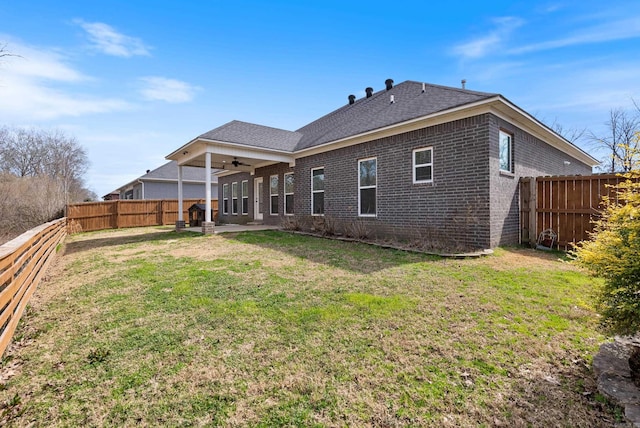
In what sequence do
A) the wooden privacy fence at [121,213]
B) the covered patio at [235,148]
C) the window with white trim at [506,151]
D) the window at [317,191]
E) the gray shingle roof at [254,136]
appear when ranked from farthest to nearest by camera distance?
the wooden privacy fence at [121,213], the window at [317,191], the gray shingle roof at [254,136], the covered patio at [235,148], the window with white trim at [506,151]

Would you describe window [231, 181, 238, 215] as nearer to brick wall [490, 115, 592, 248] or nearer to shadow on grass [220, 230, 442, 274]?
shadow on grass [220, 230, 442, 274]

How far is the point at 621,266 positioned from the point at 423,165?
6536 mm

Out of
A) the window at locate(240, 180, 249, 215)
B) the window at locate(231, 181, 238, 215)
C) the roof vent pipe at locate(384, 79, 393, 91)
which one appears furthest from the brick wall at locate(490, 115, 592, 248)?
the window at locate(231, 181, 238, 215)

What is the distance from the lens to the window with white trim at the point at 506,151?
7.75 metres

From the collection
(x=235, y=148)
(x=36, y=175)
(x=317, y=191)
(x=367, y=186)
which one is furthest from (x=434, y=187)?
(x=36, y=175)

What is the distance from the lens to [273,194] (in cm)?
1491

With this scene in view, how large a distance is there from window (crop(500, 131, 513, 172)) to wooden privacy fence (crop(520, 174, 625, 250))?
73 cm

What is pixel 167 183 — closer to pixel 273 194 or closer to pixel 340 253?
pixel 273 194

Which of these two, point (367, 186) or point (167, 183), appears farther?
point (167, 183)

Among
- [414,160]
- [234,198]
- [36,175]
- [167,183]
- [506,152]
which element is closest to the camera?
[506,152]

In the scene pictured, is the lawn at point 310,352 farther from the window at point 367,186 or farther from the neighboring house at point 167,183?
the neighboring house at point 167,183

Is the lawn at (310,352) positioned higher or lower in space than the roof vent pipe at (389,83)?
lower

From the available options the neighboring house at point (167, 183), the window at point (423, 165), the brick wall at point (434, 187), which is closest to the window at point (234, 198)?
the neighboring house at point (167, 183)

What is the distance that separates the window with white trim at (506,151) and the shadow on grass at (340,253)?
3555 mm
